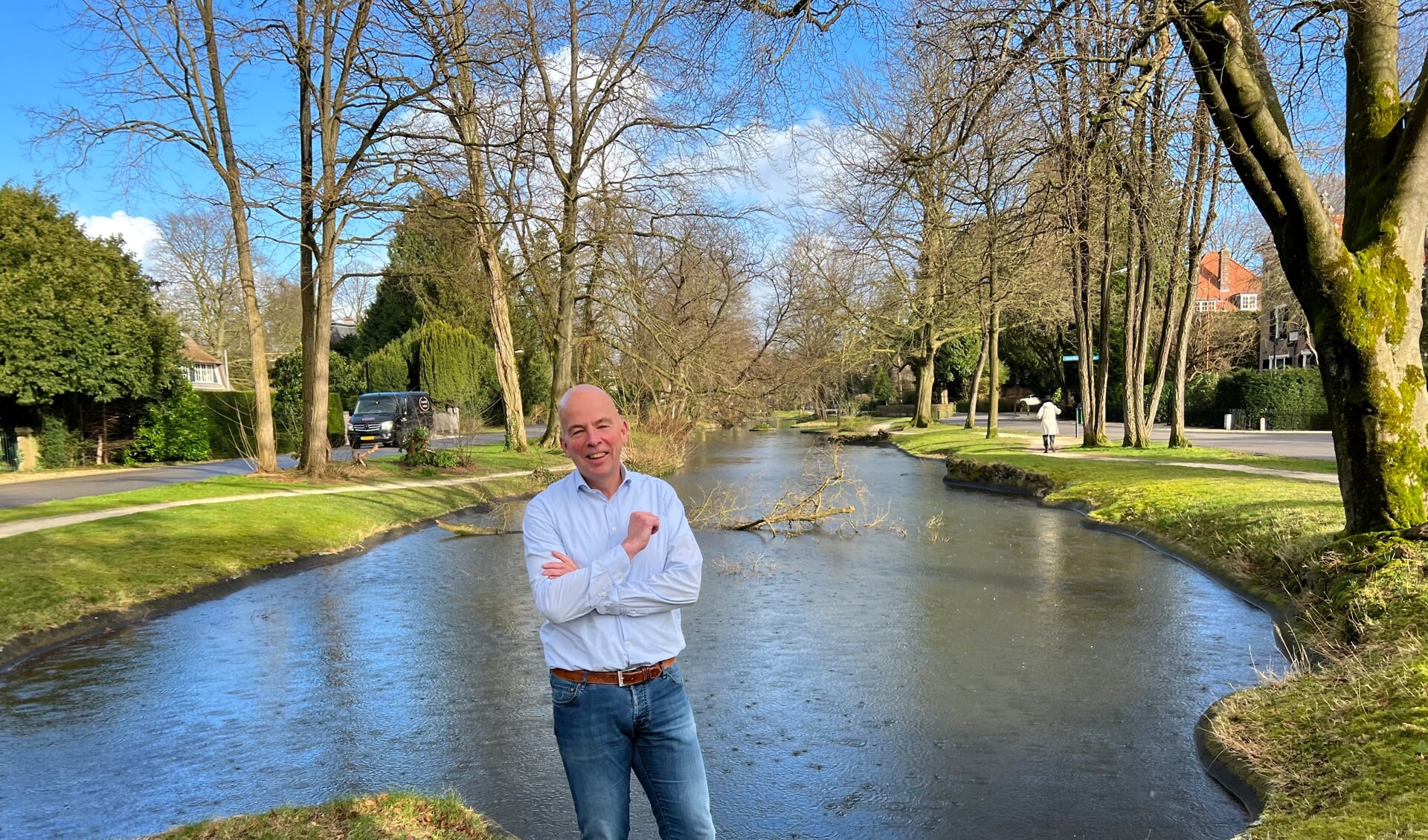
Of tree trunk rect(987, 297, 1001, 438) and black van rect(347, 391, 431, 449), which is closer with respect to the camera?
black van rect(347, 391, 431, 449)

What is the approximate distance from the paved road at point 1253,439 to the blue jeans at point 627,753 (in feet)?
71.6

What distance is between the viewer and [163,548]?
12594 millimetres

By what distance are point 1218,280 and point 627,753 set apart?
71650 millimetres

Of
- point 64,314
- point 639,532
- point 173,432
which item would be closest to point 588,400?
point 639,532

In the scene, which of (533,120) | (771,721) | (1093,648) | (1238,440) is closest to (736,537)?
(1093,648)

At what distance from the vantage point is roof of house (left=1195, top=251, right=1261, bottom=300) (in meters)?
60.7

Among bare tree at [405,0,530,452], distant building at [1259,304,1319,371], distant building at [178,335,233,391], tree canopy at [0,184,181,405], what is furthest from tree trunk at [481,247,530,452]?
distant building at [1259,304,1319,371]

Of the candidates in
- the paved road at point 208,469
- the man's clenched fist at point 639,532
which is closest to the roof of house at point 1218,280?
the paved road at point 208,469

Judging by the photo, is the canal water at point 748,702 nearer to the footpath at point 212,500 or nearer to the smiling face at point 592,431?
the smiling face at point 592,431

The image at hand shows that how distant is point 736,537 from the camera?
15.6 meters

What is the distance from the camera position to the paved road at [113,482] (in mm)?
17938

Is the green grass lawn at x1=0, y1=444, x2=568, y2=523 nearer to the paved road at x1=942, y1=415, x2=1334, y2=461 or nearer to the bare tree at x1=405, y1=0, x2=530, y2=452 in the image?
the bare tree at x1=405, y1=0, x2=530, y2=452

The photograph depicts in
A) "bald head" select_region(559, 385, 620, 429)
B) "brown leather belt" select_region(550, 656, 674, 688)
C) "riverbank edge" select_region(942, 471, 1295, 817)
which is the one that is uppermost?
"bald head" select_region(559, 385, 620, 429)

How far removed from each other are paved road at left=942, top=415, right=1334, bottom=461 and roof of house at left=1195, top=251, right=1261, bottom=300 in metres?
24.4
